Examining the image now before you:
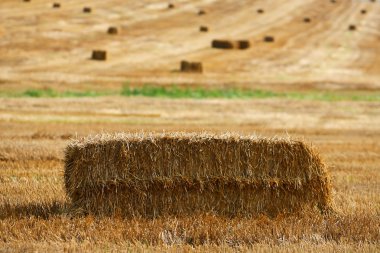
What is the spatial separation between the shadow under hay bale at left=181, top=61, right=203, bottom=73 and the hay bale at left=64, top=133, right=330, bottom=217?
26.2 m

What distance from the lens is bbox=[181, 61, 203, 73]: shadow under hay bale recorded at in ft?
118

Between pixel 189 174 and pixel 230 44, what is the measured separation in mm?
34050

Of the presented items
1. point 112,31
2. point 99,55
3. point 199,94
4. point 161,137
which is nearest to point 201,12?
point 112,31

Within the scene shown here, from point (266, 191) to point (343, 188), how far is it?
271cm

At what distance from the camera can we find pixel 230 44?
4316cm

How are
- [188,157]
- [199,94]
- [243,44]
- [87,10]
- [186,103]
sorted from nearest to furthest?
[188,157] < [186,103] < [199,94] < [243,44] < [87,10]

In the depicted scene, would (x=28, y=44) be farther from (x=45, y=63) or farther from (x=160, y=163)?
(x=160, y=163)

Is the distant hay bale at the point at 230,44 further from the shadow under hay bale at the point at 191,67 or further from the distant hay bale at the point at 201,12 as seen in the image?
the distant hay bale at the point at 201,12

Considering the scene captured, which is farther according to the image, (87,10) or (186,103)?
(87,10)

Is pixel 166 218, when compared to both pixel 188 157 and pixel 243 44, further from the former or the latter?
pixel 243 44

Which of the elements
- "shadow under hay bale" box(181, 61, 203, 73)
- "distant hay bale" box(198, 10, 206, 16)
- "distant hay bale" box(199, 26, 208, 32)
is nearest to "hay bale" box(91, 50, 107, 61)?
"shadow under hay bale" box(181, 61, 203, 73)

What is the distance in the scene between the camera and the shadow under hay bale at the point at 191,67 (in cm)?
3584

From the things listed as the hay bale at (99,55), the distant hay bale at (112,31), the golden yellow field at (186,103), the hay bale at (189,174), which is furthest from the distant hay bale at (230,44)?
the hay bale at (189,174)

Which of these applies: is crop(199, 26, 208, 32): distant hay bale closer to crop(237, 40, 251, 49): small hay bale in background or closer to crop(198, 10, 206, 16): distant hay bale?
crop(237, 40, 251, 49): small hay bale in background
